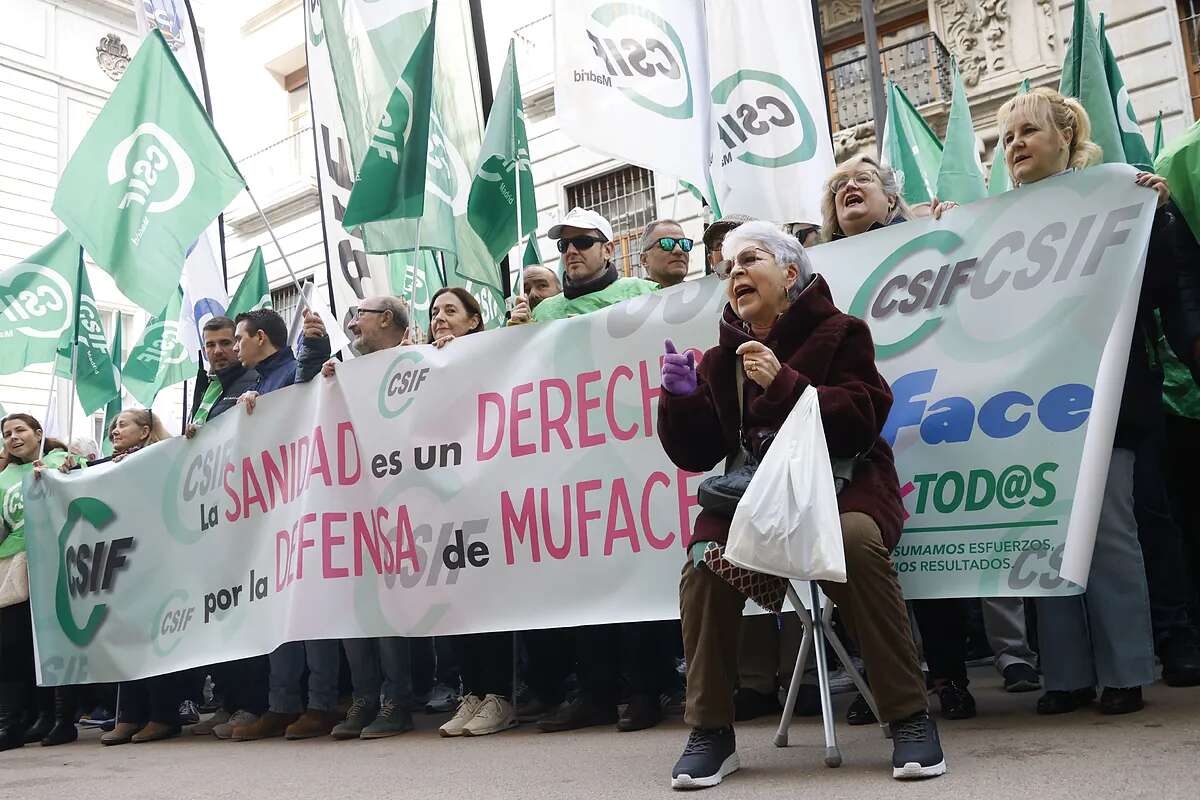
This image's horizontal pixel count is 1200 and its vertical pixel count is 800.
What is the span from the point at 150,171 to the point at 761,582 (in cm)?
461

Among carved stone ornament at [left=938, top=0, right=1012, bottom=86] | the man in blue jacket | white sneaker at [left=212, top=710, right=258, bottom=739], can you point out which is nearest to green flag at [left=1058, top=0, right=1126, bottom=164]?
the man in blue jacket

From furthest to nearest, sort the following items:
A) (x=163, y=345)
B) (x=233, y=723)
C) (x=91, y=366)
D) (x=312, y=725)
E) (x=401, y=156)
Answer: (x=163, y=345) → (x=91, y=366) → (x=401, y=156) → (x=233, y=723) → (x=312, y=725)

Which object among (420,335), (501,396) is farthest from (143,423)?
(501,396)

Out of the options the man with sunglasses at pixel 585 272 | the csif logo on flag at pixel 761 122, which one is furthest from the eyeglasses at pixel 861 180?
the man with sunglasses at pixel 585 272

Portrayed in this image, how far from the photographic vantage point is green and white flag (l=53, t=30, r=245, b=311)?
20.6ft

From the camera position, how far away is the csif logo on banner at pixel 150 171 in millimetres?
6293

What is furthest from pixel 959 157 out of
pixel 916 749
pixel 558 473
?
pixel 916 749

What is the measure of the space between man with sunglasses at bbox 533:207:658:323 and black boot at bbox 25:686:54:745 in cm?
376

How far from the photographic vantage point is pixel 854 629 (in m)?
3.17

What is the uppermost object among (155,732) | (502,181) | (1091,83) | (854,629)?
(502,181)

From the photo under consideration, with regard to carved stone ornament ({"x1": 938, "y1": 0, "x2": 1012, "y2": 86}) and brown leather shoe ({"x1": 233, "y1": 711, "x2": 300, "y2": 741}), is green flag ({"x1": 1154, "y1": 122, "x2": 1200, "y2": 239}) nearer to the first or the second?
brown leather shoe ({"x1": 233, "y1": 711, "x2": 300, "y2": 741})

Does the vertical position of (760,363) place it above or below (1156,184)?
below

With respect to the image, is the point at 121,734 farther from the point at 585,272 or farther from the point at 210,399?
the point at 585,272

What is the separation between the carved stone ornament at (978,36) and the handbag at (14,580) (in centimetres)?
1209
